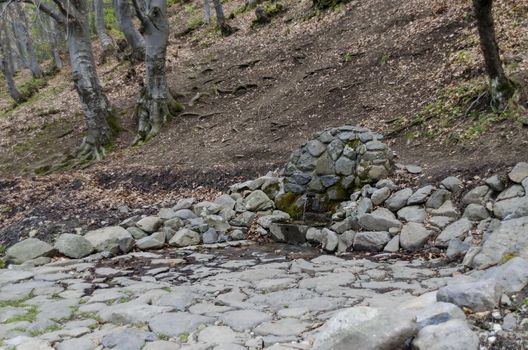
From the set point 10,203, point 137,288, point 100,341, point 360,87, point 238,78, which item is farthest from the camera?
point 238,78

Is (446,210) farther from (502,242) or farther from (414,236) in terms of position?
(502,242)

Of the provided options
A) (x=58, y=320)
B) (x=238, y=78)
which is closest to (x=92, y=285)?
(x=58, y=320)

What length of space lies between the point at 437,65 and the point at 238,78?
629 centimetres

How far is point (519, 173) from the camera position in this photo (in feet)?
19.6

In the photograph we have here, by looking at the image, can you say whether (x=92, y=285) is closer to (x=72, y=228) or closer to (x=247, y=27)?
(x=72, y=228)

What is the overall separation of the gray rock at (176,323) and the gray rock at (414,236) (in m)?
2.97

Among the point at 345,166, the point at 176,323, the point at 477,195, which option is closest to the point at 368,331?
the point at 176,323

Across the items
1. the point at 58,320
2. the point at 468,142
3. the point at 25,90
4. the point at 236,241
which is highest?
the point at 25,90

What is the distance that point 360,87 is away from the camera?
37.2ft

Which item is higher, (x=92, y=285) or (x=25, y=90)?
(x=25, y=90)

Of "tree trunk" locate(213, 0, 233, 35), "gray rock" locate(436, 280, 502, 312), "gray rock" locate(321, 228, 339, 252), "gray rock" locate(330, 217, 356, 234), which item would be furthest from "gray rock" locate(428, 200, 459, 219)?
"tree trunk" locate(213, 0, 233, 35)

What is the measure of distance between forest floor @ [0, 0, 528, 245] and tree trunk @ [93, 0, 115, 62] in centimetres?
552

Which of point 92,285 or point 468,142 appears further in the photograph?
point 468,142

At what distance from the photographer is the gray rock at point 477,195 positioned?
6.09 meters
